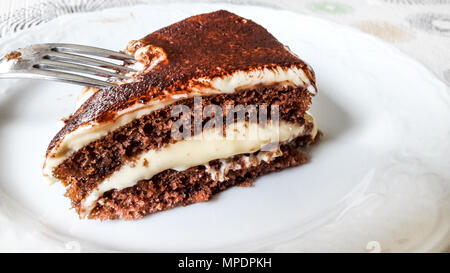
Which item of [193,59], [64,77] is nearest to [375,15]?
[193,59]

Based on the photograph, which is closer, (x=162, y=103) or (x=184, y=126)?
(x=162, y=103)

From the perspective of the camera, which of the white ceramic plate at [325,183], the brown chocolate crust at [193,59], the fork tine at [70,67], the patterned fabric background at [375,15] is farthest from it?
the patterned fabric background at [375,15]

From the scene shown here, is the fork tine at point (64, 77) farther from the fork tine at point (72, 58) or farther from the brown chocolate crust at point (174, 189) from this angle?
the brown chocolate crust at point (174, 189)

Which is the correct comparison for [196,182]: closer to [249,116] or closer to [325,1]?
[249,116]

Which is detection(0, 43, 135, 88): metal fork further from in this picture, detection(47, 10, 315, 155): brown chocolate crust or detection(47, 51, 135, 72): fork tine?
detection(47, 10, 315, 155): brown chocolate crust

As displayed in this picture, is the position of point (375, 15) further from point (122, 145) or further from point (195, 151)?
point (122, 145)

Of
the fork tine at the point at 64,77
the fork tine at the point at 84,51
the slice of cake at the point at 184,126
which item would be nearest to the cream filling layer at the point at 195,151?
the slice of cake at the point at 184,126

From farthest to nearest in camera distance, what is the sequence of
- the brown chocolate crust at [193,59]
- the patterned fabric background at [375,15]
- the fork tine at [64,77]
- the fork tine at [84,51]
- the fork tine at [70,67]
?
1. the patterned fabric background at [375,15]
2. the fork tine at [84,51]
3. the fork tine at [70,67]
4. the fork tine at [64,77]
5. the brown chocolate crust at [193,59]
